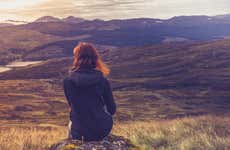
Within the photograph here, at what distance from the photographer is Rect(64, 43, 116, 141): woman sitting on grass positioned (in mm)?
6988

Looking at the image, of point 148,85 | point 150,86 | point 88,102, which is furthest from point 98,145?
point 148,85

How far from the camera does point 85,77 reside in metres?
6.97

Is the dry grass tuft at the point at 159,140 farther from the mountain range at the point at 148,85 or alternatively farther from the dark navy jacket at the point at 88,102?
the mountain range at the point at 148,85

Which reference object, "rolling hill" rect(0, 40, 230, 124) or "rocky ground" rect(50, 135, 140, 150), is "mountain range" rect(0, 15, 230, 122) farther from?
"rocky ground" rect(50, 135, 140, 150)

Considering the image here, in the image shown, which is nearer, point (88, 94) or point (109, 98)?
point (88, 94)

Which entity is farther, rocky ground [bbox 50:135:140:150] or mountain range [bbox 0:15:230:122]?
mountain range [bbox 0:15:230:122]

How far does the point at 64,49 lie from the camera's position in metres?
173

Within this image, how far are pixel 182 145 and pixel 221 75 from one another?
60796 mm

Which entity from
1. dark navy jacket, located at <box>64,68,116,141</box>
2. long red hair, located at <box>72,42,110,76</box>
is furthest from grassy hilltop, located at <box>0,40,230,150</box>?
long red hair, located at <box>72,42,110,76</box>

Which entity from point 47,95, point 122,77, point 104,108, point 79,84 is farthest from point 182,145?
point 122,77

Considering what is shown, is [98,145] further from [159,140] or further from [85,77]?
[159,140]

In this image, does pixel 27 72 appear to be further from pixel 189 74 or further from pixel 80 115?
pixel 80 115

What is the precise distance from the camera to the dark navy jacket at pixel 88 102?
6.98 meters

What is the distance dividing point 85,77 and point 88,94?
0.93 feet
